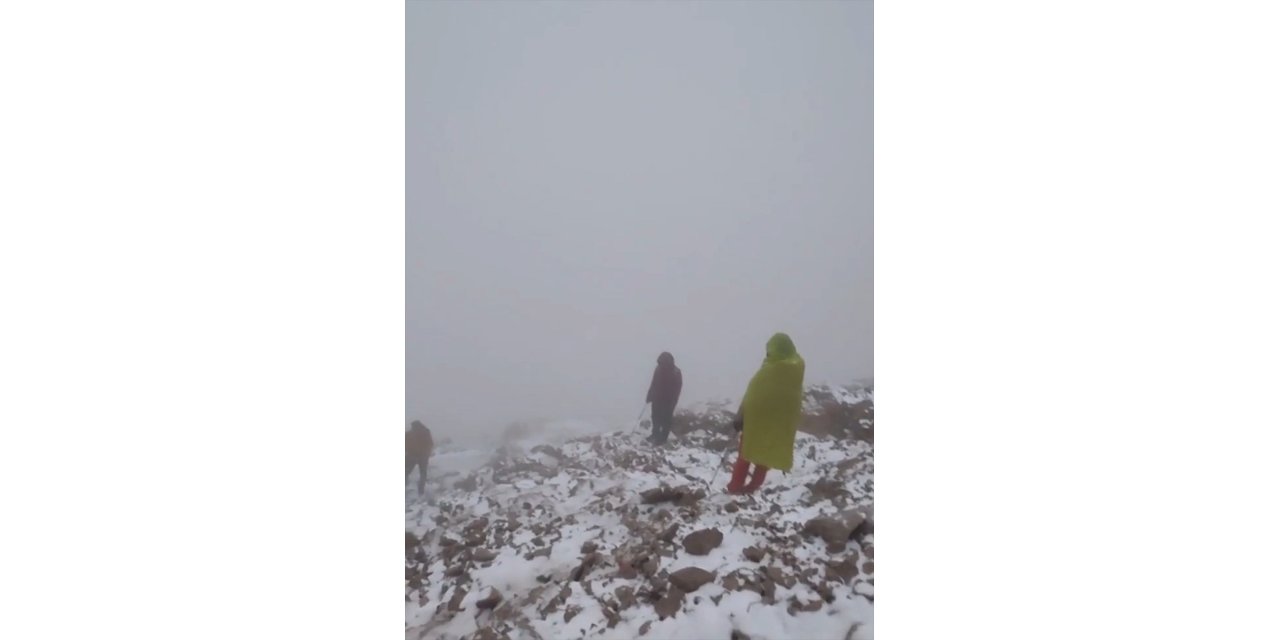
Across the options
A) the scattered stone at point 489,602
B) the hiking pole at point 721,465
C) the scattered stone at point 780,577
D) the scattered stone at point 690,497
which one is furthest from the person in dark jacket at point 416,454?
the scattered stone at point 780,577

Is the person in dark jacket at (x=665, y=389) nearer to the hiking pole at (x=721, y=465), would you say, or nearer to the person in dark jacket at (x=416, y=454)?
the hiking pole at (x=721, y=465)

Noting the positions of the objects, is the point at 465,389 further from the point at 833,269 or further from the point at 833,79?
the point at 833,79

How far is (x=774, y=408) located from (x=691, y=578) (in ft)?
2.71

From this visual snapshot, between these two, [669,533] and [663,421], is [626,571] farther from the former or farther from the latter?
[663,421]

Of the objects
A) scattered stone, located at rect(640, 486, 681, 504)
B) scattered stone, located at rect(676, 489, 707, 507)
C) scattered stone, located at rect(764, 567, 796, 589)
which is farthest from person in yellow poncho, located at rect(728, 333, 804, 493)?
scattered stone, located at rect(764, 567, 796, 589)

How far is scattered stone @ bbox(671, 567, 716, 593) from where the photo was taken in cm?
255

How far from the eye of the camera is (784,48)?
9.52 ft

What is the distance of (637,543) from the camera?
269 centimetres

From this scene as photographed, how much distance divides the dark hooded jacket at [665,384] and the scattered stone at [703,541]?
578 mm

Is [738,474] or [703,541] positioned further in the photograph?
[738,474]

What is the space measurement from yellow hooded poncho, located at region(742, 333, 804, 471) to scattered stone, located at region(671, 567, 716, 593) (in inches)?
21.8

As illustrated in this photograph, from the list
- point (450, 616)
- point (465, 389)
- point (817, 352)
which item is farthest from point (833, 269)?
point (450, 616)

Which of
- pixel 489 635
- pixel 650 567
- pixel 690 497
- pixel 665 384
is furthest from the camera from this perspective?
pixel 665 384

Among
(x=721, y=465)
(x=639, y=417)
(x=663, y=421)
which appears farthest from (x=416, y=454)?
(x=721, y=465)
